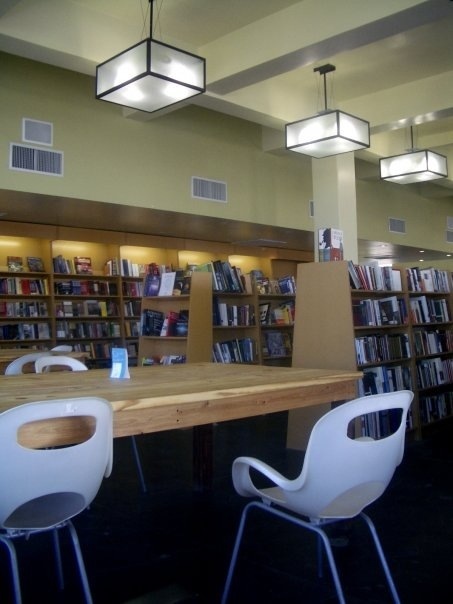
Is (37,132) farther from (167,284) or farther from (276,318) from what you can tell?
(276,318)

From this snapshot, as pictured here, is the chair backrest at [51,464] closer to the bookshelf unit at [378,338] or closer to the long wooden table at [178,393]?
the long wooden table at [178,393]

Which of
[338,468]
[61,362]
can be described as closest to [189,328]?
[61,362]

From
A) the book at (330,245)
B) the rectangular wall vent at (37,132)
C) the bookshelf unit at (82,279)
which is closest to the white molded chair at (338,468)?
the book at (330,245)

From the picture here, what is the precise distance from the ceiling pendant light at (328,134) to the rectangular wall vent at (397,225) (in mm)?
4923

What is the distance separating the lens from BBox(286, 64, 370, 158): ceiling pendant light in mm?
→ 4781

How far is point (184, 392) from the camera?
6.75 feet

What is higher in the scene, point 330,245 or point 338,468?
point 330,245

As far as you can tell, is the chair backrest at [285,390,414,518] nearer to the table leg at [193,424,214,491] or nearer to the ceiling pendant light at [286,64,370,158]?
the table leg at [193,424,214,491]

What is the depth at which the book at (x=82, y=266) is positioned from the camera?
26.2ft

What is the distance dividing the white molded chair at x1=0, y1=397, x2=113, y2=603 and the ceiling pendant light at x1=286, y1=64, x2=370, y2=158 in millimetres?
3765

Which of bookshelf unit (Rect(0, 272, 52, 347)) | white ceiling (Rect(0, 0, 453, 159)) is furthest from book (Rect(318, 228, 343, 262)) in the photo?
bookshelf unit (Rect(0, 272, 52, 347))

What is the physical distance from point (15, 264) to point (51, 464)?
6.40m

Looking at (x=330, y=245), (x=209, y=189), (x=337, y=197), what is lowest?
(x=330, y=245)

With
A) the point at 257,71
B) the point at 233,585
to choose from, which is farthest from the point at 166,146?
the point at 233,585
